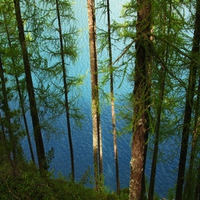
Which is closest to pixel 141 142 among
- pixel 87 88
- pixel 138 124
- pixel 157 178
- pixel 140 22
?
pixel 138 124

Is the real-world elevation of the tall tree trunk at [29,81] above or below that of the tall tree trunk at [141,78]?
above

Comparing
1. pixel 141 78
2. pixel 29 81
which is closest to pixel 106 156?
pixel 29 81

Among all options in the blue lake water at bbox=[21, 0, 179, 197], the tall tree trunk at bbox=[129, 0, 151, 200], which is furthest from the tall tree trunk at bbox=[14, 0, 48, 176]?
the blue lake water at bbox=[21, 0, 179, 197]

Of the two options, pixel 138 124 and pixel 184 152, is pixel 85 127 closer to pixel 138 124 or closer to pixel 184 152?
pixel 184 152

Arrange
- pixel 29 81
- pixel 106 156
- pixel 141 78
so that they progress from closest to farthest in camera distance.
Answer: pixel 141 78 < pixel 29 81 < pixel 106 156

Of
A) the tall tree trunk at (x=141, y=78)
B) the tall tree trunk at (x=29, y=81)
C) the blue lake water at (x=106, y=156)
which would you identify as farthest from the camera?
the blue lake water at (x=106, y=156)

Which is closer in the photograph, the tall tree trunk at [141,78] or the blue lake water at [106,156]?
the tall tree trunk at [141,78]

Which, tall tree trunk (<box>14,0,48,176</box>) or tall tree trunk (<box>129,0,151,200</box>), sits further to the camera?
tall tree trunk (<box>14,0,48,176</box>)

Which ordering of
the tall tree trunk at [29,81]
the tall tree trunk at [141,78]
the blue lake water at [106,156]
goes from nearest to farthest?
the tall tree trunk at [141,78] < the tall tree trunk at [29,81] < the blue lake water at [106,156]

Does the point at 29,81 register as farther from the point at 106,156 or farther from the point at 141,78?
the point at 106,156

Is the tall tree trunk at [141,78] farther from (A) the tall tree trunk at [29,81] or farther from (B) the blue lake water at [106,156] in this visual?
(B) the blue lake water at [106,156]

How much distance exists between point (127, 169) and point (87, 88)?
44.0 ft

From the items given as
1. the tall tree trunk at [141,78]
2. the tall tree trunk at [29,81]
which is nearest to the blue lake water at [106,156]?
the tall tree trunk at [29,81]

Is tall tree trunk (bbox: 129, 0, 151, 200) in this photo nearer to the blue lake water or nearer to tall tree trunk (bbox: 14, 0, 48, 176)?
tall tree trunk (bbox: 14, 0, 48, 176)
